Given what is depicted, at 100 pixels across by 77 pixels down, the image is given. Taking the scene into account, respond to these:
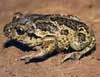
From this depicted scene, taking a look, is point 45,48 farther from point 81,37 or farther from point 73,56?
point 81,37

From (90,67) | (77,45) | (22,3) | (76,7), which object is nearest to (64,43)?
(77,45)

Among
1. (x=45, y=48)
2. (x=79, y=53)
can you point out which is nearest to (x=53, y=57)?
(x=45, y=48)

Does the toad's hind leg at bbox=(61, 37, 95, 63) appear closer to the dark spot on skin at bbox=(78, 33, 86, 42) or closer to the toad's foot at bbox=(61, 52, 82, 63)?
the toad's foot at bbox=(61, 52, 82, 63)

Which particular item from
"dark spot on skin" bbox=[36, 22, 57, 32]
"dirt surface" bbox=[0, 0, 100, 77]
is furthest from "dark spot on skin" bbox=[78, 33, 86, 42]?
"dark spot on skin" bbox=[36, 22, 57, 32]

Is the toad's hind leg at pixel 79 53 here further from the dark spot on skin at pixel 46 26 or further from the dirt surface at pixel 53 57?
the dark spot on skin at pixel 46 26

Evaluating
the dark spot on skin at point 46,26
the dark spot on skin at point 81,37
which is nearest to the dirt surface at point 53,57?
the dark spot on skin at point 81,37

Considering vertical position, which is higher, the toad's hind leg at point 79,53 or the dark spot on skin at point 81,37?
the dark spot on skin at point 81,37

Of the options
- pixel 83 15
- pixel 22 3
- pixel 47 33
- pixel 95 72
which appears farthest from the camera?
pixel 22 3

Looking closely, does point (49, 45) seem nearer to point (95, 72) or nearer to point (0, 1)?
point (95, 72)
